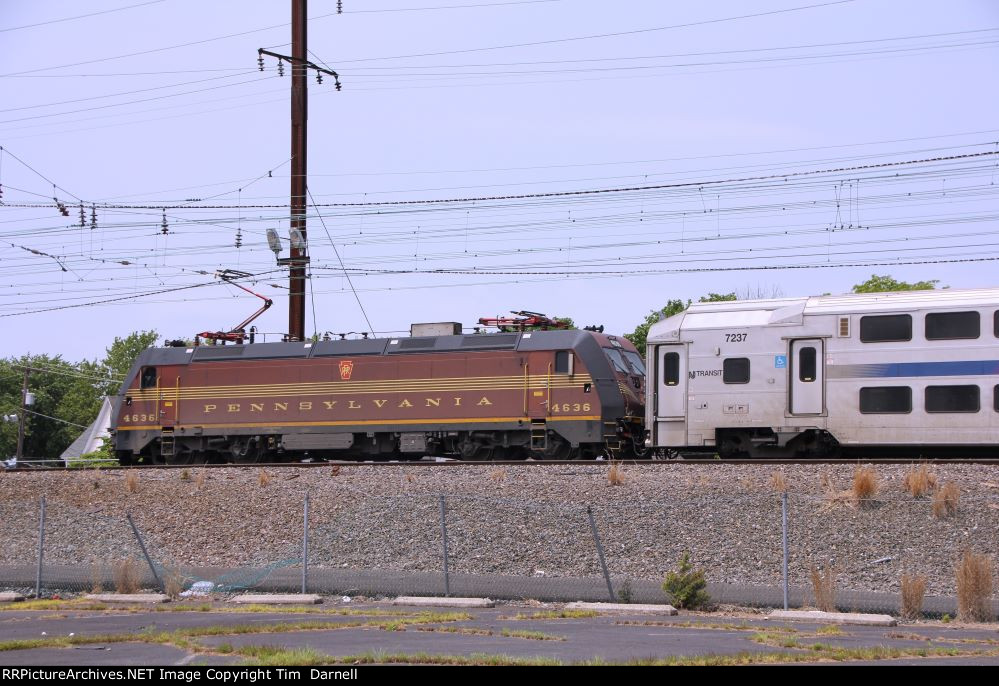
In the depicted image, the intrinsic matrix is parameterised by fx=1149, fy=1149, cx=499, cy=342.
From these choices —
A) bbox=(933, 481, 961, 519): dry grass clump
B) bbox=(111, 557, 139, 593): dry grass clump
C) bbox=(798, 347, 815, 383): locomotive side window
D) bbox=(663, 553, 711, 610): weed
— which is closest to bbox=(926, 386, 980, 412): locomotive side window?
bbox=(798, 347, 815, 383): locomotive side window

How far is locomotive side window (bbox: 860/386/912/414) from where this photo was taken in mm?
23891

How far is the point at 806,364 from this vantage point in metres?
24.9

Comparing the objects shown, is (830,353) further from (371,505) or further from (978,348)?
(371,505)

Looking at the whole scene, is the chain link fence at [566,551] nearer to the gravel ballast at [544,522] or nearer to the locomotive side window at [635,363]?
the gravel ballast at [544,522]

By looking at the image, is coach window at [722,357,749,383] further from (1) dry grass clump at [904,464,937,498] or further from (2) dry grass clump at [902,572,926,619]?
(2) dry grass clump at [902,572,926,619]

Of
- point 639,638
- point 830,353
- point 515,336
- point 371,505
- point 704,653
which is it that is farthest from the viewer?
point 515,336

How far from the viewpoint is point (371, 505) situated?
22562mm

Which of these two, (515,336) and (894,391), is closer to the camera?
(894,391)

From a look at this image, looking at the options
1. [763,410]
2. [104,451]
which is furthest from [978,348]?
[104,451]

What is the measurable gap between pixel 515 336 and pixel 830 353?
8.64 metres

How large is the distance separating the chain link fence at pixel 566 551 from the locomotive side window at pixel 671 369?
17.9ft

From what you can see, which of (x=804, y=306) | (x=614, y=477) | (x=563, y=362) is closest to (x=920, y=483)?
(x=614, y=477)

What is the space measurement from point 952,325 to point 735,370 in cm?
460

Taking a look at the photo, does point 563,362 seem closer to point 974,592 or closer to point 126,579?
point 126,579
